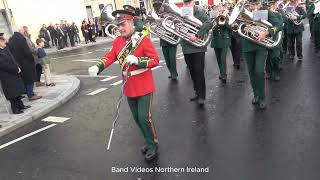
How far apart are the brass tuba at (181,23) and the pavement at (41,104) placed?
10.5 ft

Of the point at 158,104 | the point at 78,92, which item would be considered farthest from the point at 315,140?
the point at 78,92

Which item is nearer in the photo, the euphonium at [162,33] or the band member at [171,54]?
the euphonium at [162,33]

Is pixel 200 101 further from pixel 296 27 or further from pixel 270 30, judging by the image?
pixel 296 27

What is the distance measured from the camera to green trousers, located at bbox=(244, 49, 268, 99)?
667 centimetres

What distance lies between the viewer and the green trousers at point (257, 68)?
667 centimetres

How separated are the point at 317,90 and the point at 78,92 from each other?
5829mm

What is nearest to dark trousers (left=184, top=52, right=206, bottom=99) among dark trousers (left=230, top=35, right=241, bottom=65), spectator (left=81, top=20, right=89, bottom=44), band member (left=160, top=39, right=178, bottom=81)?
band member (left=160, top=39, right=178, bottom=81)

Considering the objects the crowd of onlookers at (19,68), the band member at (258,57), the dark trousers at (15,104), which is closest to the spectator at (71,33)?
the crowd of onlookers at (19,68)

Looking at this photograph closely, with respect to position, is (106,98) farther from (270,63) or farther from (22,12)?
(22,12)

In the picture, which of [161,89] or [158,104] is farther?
[161,89]

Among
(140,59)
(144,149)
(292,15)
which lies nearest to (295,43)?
(292,15)

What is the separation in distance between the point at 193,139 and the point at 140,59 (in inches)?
65.5

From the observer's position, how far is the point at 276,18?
675 cm

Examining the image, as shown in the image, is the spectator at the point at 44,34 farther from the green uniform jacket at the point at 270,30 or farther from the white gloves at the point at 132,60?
the white gloves at the point at 132,60
